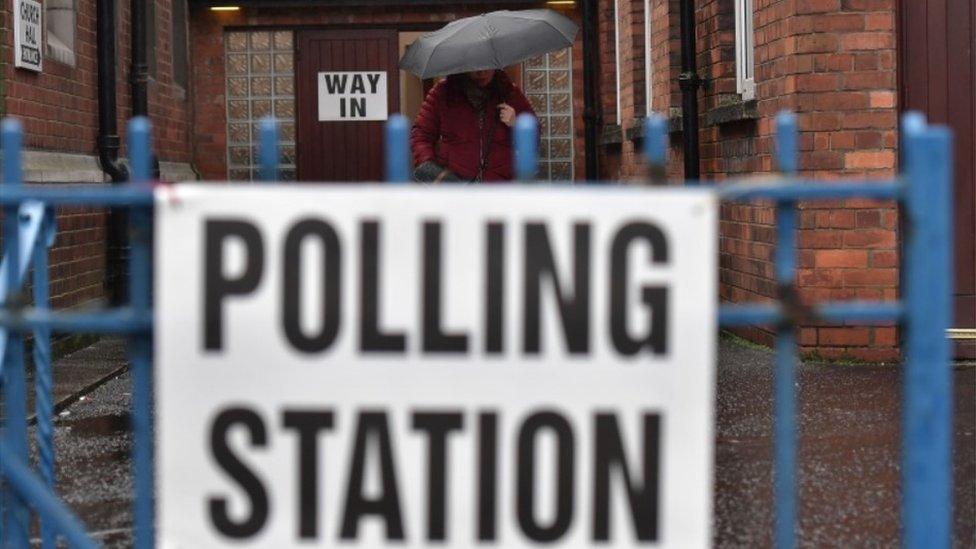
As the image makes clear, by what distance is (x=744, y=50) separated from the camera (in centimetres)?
1110

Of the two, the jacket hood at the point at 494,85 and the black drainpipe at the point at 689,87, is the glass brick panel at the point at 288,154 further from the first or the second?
the jacket hood at the point at 494,85

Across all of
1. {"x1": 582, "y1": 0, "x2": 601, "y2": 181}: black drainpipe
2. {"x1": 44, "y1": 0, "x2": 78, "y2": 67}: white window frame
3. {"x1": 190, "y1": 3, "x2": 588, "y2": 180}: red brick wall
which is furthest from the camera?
{"x1": 190, "y1": 3, "x2": 588, "y2": 180}: red brick wall

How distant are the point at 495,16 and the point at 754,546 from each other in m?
5.49

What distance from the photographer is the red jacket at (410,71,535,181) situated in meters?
9.21

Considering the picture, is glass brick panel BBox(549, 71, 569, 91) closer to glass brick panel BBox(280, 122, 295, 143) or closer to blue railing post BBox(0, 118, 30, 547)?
glass brick panel BBox(280, 122, 295, 143)

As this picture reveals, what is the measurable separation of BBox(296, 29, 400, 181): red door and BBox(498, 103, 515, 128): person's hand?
9.09 metres

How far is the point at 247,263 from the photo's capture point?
10.4 feet

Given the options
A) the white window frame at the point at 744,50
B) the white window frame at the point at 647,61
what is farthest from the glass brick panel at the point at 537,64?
the white window frame at the point at 744,50

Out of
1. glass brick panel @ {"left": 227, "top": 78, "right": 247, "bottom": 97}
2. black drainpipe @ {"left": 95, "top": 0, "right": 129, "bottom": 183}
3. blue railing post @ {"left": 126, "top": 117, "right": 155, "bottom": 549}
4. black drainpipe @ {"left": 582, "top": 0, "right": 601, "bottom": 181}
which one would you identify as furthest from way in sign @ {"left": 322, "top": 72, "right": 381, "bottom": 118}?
blue railing post @ {"left": 126, "top": 117, "right": 155, "bottom": 549}

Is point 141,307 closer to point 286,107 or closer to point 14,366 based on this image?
point 14,366

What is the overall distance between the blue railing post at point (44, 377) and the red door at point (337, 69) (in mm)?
14108

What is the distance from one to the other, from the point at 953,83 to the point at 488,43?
2.47 m

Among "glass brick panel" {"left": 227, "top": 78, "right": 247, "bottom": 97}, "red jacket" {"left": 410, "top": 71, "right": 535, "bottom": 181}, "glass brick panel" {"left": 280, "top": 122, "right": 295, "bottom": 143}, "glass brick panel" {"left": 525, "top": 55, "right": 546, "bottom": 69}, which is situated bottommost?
"red jacket" {"left": 410, "top": 71, "right": 535, "bottom": 181}

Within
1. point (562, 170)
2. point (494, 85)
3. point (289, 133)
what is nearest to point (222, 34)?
point (289, 133)
